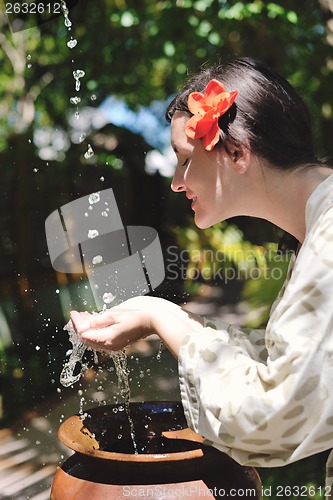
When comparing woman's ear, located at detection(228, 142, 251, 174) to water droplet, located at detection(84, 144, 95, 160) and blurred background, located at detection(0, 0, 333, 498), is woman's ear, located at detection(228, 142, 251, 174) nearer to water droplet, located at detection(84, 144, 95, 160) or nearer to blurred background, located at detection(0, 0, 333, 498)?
blurred background, located at detection(0, 0, 333, 498)

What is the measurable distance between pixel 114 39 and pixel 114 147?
0.88m

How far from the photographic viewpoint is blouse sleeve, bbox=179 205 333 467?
112 centimetres

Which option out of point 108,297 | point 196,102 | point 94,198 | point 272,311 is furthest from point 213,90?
point 94,198

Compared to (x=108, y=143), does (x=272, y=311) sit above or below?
above

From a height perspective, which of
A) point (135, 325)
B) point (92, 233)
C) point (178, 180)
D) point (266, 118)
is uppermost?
point (266, 118)

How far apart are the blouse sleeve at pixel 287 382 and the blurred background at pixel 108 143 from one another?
238 centimetres

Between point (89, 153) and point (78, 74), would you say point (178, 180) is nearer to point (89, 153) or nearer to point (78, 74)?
point (78, 74)

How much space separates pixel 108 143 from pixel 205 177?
3665 mm

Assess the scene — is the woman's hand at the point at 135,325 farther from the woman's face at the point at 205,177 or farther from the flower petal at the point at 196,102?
the flower petal at the point at 196,102

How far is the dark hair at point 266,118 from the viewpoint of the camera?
1.38m

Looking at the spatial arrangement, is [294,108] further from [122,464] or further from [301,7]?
[301,7]

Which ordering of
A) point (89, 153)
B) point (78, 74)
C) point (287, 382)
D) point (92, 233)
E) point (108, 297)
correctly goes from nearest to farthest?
point (287, 382) < point (108, 297) < point (92, 233) < point (78, 74) < point (89, 153)

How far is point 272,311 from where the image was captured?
1334 millimetres

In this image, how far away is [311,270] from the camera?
1.15 m
